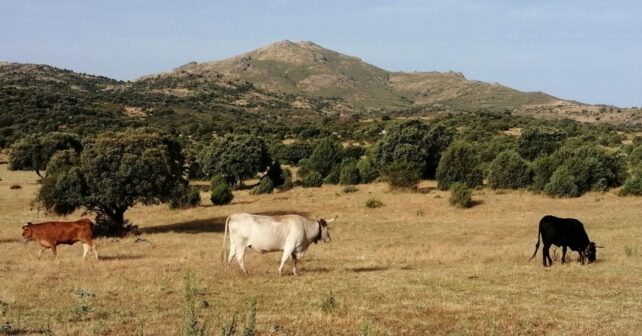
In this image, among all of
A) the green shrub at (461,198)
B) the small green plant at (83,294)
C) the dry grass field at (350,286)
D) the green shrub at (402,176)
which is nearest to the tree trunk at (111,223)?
the dry grass field at (350,286)

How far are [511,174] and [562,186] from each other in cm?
589

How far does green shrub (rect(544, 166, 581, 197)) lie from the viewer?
4644cm

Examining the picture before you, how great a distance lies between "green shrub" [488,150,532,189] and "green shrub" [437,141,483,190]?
304 centimetres

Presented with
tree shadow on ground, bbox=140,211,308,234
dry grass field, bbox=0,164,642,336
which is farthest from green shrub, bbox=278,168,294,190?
dry grass field, bbox=0,164,642,336

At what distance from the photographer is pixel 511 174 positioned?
52.0m

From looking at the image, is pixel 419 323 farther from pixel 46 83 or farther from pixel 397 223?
pixel 46 83

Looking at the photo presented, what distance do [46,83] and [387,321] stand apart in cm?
20662

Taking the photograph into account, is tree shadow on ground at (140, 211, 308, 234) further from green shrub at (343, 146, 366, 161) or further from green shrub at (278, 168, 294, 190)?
green shrub at (343, 146, 366, 161)

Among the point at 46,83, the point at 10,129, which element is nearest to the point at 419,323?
the point at 10,129

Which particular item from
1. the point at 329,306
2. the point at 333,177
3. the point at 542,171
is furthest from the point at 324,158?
the point at 329,306

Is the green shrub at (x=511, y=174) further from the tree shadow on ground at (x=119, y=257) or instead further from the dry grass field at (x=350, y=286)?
the tree shadow on ground at (x=119, y=257)

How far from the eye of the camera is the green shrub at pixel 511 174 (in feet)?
171

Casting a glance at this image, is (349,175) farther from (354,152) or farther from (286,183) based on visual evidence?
(354,152)

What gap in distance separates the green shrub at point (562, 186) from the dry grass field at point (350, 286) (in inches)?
482
